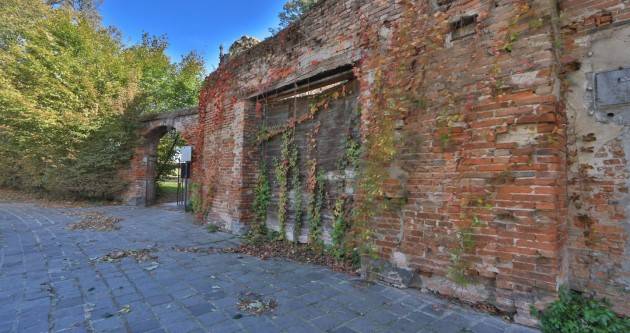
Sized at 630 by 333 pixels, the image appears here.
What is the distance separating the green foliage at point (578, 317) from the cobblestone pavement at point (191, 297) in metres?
0.25

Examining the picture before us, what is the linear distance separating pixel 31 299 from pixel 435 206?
3981 mm

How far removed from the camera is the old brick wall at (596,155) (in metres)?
2.42

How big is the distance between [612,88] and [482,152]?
1038 mm

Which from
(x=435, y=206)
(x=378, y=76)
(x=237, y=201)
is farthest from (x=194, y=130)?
(x=435, y=206)

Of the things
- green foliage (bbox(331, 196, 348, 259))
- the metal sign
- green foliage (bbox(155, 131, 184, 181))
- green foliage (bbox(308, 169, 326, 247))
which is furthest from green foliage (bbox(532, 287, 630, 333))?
green foliage (bbox(155, 131, 184, 181))

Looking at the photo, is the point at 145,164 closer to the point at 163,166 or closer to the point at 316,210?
the point at 163,166

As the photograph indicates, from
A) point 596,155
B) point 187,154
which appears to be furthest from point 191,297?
point 187,154

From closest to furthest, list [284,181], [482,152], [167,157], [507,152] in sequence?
[507,152], [482,152], [284,181], [167,157]

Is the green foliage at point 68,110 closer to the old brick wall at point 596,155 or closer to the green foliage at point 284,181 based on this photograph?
the green foliage at point 284,181

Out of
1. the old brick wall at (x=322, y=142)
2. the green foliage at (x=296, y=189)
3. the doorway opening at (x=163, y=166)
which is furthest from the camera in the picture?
the doorway opening at (x=163, y=166)

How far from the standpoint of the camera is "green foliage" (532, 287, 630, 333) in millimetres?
2254

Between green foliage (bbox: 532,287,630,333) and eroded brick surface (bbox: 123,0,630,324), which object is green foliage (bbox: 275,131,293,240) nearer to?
eroded brick surface (bbox: 123,0,630,324)

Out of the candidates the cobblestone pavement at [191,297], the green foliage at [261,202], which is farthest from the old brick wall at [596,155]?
the green foliage at [261,202]

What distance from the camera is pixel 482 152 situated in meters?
2.77
